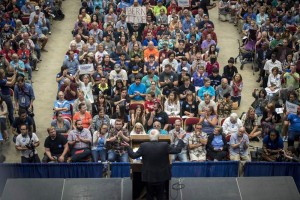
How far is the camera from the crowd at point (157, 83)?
599 inches

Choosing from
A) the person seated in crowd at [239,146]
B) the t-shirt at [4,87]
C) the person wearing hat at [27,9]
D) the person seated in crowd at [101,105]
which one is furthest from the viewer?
the person wearing hat at [27,9]

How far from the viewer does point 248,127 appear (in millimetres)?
16391

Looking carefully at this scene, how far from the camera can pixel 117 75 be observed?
17734 mm

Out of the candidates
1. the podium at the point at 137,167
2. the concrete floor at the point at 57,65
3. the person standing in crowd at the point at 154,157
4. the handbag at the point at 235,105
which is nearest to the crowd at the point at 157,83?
the handbag at the point at 235,105

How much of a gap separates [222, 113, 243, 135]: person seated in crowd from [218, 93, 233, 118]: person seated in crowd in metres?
1.00

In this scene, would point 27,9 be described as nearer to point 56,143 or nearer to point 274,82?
point 56,143

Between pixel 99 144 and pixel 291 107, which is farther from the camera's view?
pixel 291 107

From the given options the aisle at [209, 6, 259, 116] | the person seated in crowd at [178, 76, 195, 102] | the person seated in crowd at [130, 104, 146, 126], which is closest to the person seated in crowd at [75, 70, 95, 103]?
the person seated in crowd at [130, 104, 146, 126]

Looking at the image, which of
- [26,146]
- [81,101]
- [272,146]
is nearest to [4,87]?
[81,101]

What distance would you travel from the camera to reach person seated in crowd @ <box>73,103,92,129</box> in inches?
629

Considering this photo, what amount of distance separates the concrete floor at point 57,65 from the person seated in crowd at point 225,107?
1062 mm

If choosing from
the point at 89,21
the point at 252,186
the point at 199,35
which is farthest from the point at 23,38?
the point at 252,186

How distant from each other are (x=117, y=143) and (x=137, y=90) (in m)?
2.28

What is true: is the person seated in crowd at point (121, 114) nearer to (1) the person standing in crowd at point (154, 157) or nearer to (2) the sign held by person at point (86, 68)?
(2) the sign held by person at point (86, 68)
